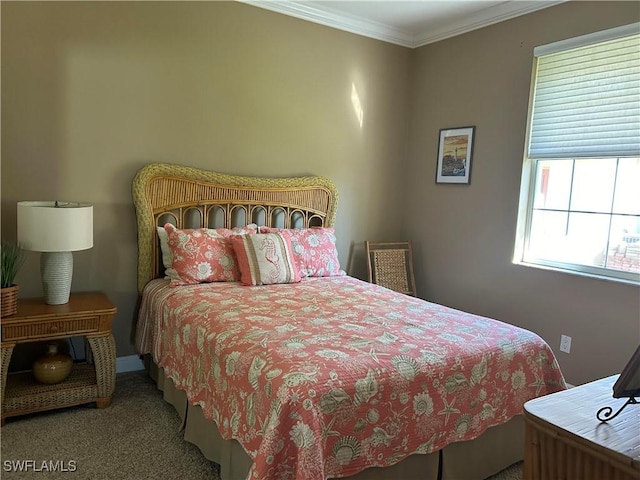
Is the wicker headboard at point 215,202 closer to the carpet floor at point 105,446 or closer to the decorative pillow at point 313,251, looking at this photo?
the decorative pillow at point 313,251

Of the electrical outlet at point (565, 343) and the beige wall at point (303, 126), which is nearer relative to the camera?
the beige wall at point (303, 126)

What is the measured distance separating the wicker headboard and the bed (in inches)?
0.5

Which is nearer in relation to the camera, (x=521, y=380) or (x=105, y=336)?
(x=521, y=380)

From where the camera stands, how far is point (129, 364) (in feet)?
10.7

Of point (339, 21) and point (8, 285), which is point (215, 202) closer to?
point (8, 285)

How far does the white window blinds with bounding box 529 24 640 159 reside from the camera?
9.39 feet

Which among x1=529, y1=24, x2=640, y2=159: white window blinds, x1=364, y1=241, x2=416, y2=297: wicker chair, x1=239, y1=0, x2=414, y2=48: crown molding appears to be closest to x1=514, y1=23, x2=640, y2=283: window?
x1=529, y1=24, x2=640, y2=159: white window blinds

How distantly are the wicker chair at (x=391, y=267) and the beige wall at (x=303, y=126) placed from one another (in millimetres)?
144

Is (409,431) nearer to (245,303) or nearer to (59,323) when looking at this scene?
(245,303)

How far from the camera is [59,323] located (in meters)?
2.55

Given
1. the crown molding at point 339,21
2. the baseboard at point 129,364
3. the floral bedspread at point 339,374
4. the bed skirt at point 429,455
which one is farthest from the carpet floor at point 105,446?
the crown molding at point 339,21

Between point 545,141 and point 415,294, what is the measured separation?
168 cm

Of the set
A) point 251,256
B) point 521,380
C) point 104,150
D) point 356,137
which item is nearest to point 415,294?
point 356,137

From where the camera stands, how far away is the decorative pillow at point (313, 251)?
11.2ft
